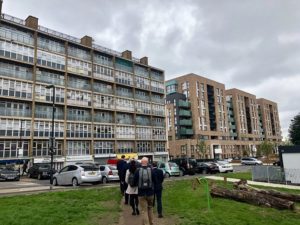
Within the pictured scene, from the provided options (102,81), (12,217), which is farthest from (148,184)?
(102,81)

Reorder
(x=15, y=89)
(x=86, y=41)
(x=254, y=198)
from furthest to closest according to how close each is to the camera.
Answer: (x=86, y=41) → (x=15, y=89) → (x=254, y=198)

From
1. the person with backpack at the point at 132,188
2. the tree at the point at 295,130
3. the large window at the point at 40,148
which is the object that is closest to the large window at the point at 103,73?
the large window at the point at 40,148

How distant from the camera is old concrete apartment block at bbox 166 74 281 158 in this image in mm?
86000

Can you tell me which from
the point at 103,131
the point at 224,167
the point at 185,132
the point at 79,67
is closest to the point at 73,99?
the point at 79,67

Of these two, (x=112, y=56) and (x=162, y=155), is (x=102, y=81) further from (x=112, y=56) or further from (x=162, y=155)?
(x=162, y=155)

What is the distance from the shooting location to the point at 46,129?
145 ft

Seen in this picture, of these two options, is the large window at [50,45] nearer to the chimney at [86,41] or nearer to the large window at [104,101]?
the chimney at [86,41]

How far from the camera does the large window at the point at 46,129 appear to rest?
142 ft

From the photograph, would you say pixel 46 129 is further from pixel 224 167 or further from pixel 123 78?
pixel 224 167

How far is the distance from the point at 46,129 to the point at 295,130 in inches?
1910

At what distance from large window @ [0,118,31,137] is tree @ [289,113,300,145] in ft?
167

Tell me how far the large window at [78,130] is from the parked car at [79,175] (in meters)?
27.9

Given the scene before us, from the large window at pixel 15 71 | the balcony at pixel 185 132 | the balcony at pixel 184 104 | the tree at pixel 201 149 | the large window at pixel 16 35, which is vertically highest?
the large window at pixel 16 35

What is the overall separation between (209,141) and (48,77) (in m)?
56.0
